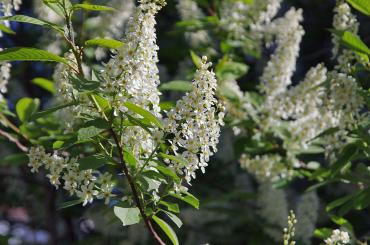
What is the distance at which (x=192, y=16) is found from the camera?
5.32 metres

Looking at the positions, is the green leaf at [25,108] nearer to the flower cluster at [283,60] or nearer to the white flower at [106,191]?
the flower cluster at [283,60]

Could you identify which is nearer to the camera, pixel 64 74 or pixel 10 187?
pixel 64 74

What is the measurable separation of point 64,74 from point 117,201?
1.76 ft

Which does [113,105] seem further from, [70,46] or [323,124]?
[323,124]

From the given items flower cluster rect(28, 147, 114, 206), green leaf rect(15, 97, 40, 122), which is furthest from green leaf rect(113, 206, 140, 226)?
green leaf rect(15, 97, 40, 122)

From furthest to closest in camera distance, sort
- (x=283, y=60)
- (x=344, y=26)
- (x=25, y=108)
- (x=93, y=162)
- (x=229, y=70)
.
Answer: (x=229, y=70) < (x=283, y=60) < (x=25, y=108) < (x=344, y=26) < (x=93, y=162)

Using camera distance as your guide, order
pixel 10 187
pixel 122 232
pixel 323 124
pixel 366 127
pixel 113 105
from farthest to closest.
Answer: pixel 10 187, pixel 122 232, pixel 323 124, pixel 366 127, pixel 113 105

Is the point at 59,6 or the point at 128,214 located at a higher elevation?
the point at 59,6

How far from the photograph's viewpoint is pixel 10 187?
5.98 metres

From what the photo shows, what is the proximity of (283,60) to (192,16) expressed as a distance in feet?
3.51

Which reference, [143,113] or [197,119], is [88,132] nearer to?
[143,113]

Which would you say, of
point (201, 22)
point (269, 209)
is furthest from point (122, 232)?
point (201, 22)

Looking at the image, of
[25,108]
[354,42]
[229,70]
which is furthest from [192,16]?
[354,42]

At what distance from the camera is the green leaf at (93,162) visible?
255cm
